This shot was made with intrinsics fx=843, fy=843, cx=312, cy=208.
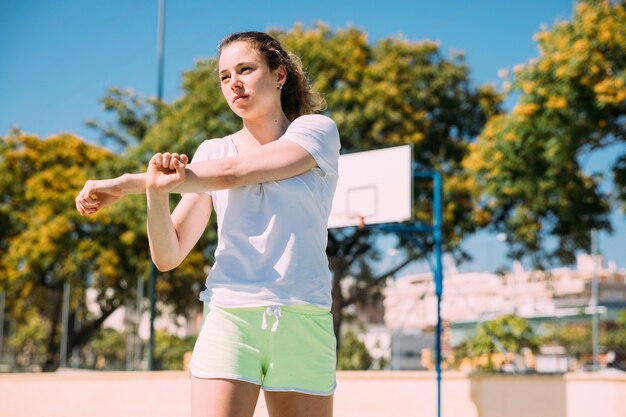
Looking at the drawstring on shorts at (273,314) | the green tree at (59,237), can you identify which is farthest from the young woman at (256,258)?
the green tree at (59,237)

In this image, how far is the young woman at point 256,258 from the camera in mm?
1407

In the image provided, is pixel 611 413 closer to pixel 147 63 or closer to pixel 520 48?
pixel 520 48

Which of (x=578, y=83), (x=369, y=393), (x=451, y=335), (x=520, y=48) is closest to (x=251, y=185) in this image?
(x=369, y=393)

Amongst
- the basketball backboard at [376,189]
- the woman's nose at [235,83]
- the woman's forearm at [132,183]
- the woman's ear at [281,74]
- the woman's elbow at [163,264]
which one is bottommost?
the woman's elbow at [163,264]

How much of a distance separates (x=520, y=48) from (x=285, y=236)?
14396 mm

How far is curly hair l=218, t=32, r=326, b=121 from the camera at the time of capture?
1.63m

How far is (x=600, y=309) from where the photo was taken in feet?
34.9

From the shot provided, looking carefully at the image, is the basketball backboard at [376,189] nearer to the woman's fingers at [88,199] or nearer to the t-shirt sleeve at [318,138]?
the t-shirt sleeve at [318,138]

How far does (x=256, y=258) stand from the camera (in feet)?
4.75

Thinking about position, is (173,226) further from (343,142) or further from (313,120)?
(343,142)

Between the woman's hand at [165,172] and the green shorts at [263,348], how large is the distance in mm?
231

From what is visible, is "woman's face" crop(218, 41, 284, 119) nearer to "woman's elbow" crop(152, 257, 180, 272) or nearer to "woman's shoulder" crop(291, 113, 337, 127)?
"woman's shoulder" crop(291, 113, 337, 127)

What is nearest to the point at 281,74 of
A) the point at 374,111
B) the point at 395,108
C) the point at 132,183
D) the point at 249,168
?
the point at 249,168

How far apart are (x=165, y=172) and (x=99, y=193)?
0.12 m
